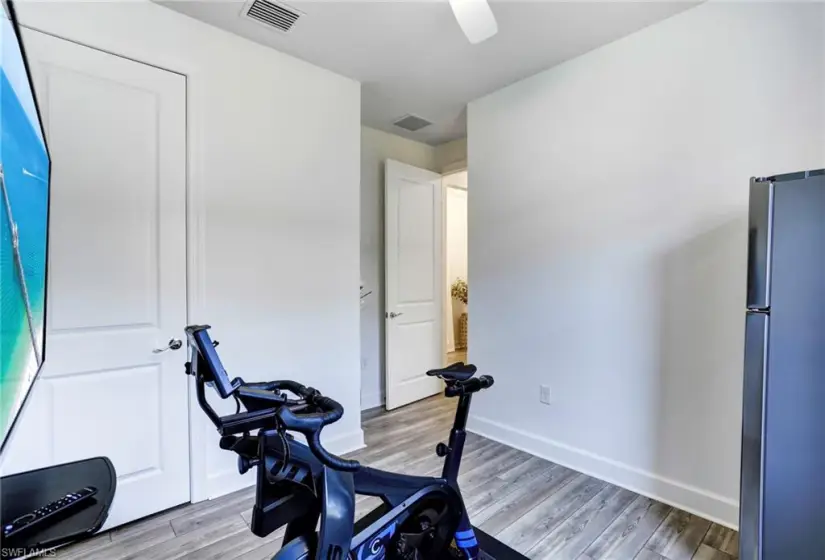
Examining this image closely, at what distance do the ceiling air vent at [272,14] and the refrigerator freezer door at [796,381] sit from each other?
93.1 inches

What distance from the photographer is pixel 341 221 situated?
9.51ft

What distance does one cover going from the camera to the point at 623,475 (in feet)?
7.98

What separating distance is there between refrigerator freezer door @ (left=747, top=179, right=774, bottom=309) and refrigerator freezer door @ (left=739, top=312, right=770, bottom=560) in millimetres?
70

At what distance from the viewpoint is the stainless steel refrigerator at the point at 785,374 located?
1371 mm

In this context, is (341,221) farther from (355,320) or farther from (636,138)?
(636,138)

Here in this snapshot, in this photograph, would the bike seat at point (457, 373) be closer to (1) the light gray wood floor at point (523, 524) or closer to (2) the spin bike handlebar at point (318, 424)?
(2) the spin bike handlebar at point (318, 424)

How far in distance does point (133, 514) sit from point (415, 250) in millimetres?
2872

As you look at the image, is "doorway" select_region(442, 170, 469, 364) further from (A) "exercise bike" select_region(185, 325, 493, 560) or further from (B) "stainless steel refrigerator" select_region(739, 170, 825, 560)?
(B) "stainless steel refrigerator" select_region(739, 170, 825, 560)

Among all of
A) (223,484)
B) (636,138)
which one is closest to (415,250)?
(636,138)

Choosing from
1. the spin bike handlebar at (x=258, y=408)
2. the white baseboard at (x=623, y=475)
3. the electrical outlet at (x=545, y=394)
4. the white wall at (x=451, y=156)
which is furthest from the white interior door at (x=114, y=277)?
the white wall at (x=451, y=156)

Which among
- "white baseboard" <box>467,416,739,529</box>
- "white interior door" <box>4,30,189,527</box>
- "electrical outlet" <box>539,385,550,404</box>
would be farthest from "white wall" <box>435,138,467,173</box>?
"white interior door" <box>4,30,189,527</box>

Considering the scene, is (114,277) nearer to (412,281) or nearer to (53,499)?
(53,499)

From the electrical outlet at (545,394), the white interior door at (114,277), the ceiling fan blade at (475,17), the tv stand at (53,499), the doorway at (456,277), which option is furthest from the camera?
the doorway at (456,277)

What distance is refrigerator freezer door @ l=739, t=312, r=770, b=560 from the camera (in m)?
1.46
